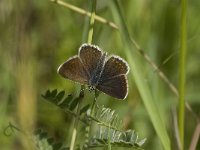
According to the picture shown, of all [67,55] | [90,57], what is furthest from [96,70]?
[67,55]

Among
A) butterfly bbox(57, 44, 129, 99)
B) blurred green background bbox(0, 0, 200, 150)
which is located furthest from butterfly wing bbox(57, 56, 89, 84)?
blurred green background bbox(0, 0, 200, 150)

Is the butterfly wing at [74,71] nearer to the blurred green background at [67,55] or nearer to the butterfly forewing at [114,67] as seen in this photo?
the butterfly forewing at [114,67]

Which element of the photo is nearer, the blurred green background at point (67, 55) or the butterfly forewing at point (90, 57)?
the butterfly forewing at point (90, 57)

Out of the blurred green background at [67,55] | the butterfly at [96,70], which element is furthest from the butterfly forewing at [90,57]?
the blurred green background at [67,55]

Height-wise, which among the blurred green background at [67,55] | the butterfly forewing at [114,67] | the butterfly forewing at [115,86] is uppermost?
the blurred green background at [67,55]

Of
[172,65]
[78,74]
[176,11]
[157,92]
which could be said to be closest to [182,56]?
[78,74]

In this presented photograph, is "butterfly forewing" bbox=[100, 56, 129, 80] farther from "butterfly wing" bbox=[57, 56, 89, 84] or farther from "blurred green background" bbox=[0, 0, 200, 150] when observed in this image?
"blurred green background" bbox=[0, 0, 200, 150]

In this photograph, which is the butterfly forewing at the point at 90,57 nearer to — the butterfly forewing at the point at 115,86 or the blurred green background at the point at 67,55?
the butterfly forewing at the point at 115,86

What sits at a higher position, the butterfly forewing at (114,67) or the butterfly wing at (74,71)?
the butterfly forewing at (114,67)
